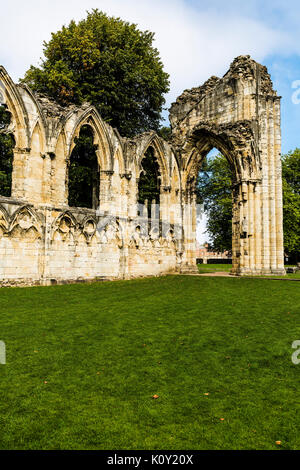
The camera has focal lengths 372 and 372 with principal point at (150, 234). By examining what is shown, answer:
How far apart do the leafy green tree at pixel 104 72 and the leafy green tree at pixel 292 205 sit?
13.8 m

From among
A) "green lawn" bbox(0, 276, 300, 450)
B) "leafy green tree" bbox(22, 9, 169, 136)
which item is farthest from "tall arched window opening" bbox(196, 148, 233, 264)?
"green lawn" bbox(0, 276, 300, 450)

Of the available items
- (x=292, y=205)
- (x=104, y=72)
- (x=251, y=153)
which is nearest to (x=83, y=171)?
(x=104, y=72)

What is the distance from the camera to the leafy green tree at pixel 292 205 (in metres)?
29.4

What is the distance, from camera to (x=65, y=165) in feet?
42.8

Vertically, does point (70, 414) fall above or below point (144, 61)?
below

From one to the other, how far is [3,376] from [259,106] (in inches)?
654

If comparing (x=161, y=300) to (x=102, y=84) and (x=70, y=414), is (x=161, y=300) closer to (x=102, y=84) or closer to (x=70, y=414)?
(x=70, y=414)

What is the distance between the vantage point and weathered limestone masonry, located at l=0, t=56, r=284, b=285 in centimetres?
1179

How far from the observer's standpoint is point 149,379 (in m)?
3.52

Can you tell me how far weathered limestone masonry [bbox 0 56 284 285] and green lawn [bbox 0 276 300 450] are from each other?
520cm

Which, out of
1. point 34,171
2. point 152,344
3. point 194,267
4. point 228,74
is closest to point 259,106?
point 228,74

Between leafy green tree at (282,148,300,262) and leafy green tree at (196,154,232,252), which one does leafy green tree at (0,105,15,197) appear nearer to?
leafy green tree at (196,154,232,252)
